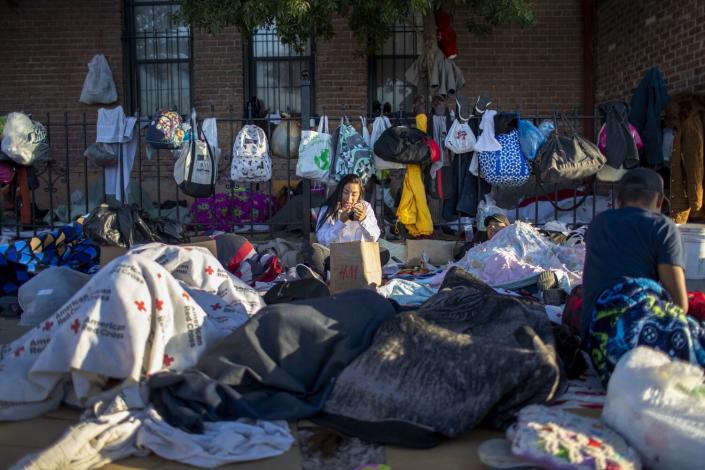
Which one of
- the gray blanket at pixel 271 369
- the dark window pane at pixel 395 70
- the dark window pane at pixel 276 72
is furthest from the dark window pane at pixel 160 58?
the gray blanket at pixel 271 369

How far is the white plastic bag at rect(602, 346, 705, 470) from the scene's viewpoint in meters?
2.61

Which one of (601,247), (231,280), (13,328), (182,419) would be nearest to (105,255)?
(13,328)

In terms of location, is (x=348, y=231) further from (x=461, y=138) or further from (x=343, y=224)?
(x=461, y=138)

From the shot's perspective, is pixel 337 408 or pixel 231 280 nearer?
pixel 337 408

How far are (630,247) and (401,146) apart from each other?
382 cm

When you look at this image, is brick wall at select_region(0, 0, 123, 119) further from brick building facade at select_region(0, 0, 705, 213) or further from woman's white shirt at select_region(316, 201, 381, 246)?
woman's white shirt at select_region(316, 201, 381, 246)

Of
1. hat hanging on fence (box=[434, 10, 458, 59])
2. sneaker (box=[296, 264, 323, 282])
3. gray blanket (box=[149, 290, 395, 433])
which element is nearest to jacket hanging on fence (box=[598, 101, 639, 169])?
hat hanging on fence (box=[434, 10, 458, 59])

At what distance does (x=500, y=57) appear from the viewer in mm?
10680

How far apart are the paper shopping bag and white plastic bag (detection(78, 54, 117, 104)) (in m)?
6.71

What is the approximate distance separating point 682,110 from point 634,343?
201 inches

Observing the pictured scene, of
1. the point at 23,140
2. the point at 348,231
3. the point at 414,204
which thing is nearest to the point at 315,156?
the point at 348,231

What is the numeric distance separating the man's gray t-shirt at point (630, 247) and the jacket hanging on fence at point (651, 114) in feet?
14.4

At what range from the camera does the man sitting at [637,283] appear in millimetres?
3238

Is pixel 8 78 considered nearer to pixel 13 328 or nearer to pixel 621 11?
pixel 13 328
